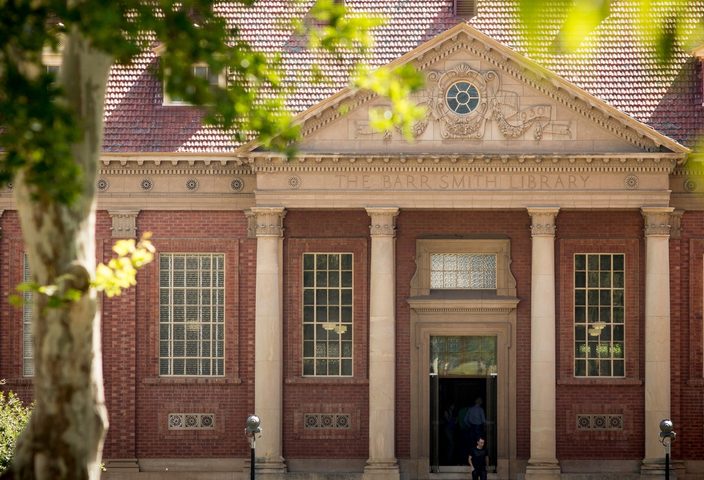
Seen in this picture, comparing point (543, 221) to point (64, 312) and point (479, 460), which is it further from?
point (64, 312)

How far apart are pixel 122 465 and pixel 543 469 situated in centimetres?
947

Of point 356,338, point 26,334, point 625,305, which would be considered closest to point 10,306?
point 26,334

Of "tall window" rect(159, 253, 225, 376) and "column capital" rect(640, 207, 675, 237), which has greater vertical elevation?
"column capital" rect(640, 207, 675, 237)

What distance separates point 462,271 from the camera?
2998cm

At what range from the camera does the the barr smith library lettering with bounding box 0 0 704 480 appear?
28000mm

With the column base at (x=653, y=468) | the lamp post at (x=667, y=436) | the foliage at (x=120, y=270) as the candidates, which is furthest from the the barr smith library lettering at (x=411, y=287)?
the foliage at (x=120, y=270)

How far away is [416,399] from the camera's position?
29.6 meters

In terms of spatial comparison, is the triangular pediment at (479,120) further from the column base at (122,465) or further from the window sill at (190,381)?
the column base at (122,465)

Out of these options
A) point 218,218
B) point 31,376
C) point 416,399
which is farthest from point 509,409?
point 31,376

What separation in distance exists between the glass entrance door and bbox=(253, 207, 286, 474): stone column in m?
3.72

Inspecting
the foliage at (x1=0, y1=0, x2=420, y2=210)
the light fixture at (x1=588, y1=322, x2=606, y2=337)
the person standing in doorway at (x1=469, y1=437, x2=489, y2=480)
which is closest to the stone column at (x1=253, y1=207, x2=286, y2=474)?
the person standing in doorway at (x1=469, y1=437, x2=489, y2=480)

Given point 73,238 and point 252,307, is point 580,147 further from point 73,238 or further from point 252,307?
point 73,238

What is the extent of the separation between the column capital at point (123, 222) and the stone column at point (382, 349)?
5527mm

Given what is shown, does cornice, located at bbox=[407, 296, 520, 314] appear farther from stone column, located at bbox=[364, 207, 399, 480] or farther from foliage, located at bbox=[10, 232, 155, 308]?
foliage, located at bbox=[10, 232, 155, 308]
